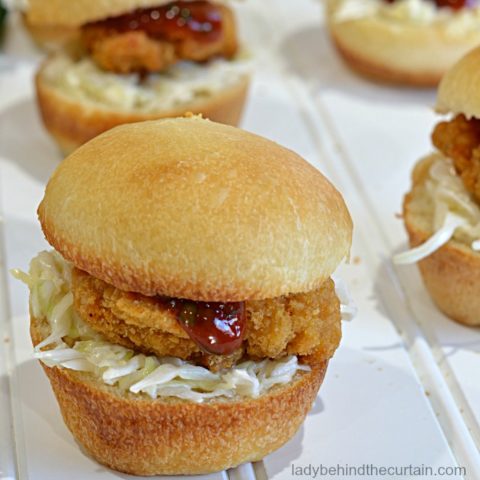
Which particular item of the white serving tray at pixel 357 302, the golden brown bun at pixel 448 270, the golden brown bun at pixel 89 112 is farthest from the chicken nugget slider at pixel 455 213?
the golden brown bun at pixel 89 112

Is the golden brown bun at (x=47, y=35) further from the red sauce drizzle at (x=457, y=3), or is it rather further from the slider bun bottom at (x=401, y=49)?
the red sauce drizzle at (x=457, y=3)

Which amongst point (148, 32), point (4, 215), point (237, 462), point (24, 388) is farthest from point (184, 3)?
point (237, 462)

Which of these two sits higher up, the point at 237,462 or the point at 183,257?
the point at 183,257

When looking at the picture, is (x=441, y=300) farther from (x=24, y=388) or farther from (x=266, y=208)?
(x=24, y=388)

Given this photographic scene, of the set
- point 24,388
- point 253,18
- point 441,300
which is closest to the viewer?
point 24,388

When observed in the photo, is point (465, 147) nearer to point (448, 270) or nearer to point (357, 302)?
point (448, 270)

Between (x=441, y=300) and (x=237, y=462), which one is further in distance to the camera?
(x=441, y=300)

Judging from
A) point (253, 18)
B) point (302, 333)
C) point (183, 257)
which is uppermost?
point (183, 257)

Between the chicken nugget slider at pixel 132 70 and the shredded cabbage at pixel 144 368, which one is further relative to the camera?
the chicken nugget slider at pixel 132 70
